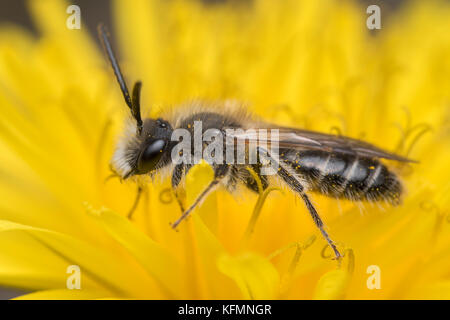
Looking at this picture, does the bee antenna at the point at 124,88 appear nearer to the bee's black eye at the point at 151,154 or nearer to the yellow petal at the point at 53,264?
the bee's black eye at the point at 151,154

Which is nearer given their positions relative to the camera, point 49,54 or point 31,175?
point 31,175

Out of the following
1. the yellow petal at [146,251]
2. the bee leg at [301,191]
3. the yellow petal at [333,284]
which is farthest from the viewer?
the bee leg at [301,191]

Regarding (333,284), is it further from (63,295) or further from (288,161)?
(63,295)

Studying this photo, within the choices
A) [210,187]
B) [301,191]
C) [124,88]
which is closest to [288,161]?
[301,191]

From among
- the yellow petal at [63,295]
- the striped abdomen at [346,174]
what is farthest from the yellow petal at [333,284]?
the yellow petal at [63,295]
